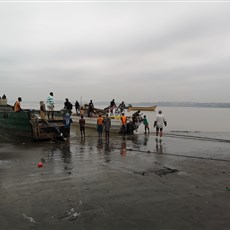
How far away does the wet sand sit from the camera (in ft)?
15.3

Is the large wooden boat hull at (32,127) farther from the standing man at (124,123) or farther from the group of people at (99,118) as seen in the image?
the standing man at (124,123)

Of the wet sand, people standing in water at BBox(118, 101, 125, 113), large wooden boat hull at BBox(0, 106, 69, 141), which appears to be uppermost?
people standing in water at BBox(118, 101, 125, 113)

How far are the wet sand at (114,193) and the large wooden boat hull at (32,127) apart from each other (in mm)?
4928

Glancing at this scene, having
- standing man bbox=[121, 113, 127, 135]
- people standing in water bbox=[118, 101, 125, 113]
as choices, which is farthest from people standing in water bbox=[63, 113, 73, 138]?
people standing in water bbox=[118, 101, 125, 113]

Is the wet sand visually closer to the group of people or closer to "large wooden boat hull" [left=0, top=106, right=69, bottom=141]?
"large wooden boat hull" [left=0, top=106, right=69, bottom=141]

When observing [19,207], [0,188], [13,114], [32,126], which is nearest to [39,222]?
[19,207]

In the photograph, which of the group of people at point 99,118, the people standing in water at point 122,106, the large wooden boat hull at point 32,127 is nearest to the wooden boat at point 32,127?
the large wooden boat hull at point 32,127

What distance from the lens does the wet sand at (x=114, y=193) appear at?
15.3ft

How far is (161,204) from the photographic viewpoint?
5.41 metres

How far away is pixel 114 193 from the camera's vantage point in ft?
19.8

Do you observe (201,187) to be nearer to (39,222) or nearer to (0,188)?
(39,222)

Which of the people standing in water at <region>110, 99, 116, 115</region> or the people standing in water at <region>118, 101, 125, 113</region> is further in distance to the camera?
the people standing in water at <region>110, 99, 116, 115</region>

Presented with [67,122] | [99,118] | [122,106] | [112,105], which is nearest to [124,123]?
[122,106]

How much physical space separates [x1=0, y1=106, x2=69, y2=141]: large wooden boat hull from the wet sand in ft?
16.2
